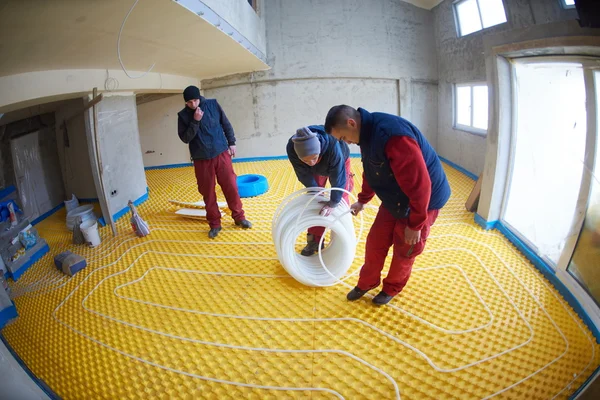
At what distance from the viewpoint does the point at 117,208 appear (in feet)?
16.8

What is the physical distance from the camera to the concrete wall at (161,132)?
303 inches

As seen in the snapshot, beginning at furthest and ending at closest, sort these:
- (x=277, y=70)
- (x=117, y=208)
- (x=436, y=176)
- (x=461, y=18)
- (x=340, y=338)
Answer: (x=277, y=70) < (x=461, y=18) < (x=117, y=208) < (x=340, y=338) < (x=436, y=176)

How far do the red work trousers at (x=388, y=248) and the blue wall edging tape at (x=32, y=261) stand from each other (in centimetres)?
381

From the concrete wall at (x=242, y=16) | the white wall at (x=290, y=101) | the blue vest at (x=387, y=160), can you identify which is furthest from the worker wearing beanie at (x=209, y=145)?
the white wall at (x=290, y=101)

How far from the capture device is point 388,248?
258 cm

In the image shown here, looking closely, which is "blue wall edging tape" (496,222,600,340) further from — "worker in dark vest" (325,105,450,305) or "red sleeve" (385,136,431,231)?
"red sleeve" (385,136,431,231)

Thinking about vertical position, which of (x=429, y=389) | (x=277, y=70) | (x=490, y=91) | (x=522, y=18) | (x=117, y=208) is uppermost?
(x=277, y=70)

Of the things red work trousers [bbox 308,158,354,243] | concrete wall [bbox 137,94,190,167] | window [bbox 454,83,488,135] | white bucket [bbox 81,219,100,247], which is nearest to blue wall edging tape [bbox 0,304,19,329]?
white bucket [bbox 81,219,100,247]

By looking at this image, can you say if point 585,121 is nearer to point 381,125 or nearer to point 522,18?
point 522,18

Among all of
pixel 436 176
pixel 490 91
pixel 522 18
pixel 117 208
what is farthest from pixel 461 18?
pixel 117 208

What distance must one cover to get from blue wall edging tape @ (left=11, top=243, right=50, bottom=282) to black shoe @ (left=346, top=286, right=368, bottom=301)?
3698 mm

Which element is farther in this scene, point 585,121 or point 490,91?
point 490,91

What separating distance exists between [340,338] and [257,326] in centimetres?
70

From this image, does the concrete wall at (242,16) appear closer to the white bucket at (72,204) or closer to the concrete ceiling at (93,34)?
the concrete ceiling at (93,34)
